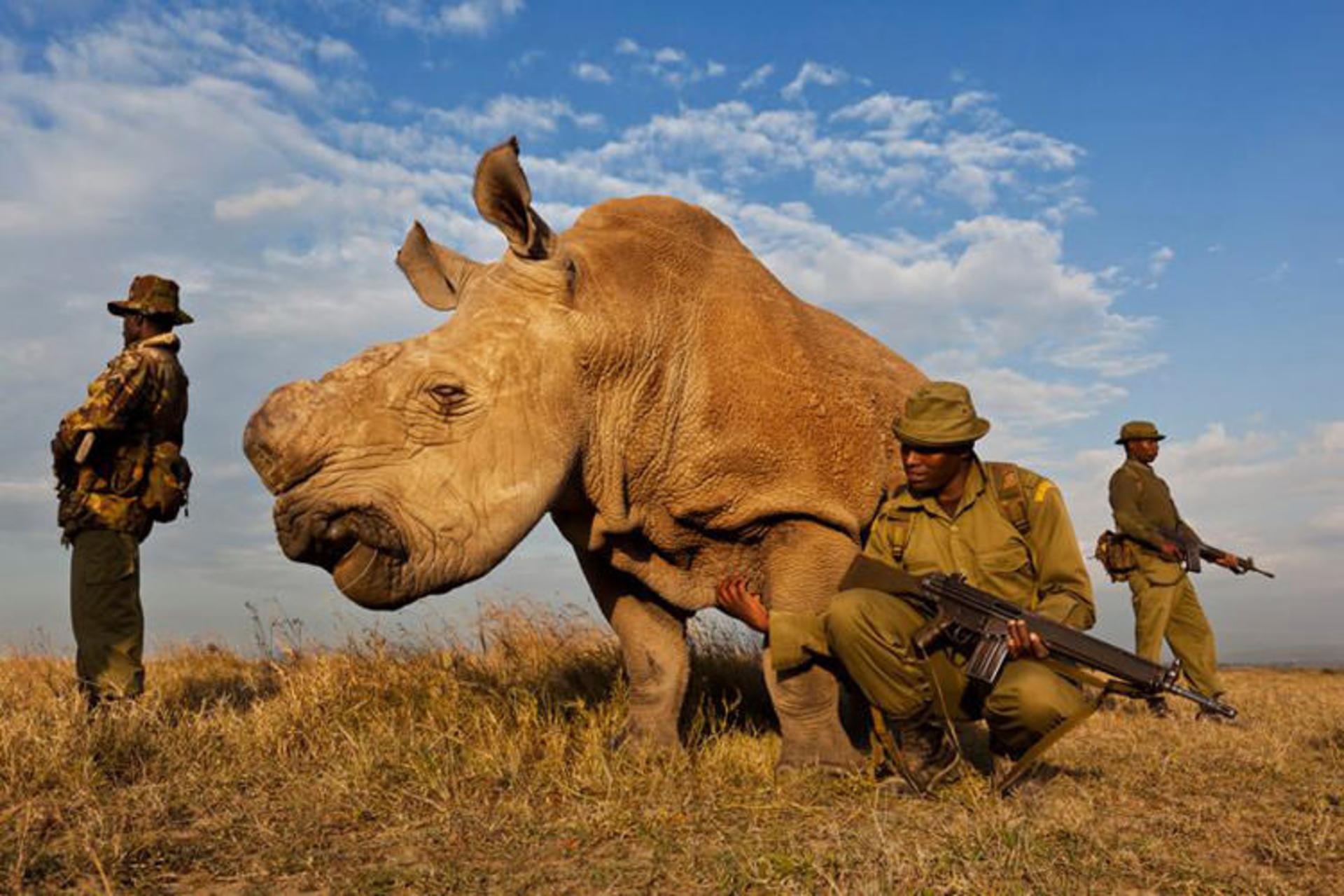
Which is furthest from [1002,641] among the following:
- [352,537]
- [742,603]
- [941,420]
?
[352,537]

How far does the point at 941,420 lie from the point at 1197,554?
23.2 feet

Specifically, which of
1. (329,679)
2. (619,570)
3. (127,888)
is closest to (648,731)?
(619,570)

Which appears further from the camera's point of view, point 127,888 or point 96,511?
point 96,511

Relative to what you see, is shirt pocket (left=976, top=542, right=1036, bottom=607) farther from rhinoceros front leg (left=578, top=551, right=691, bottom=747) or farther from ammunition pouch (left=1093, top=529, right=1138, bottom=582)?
ammunition pouch (left=1093, top=529, right=1138, bottom=582)

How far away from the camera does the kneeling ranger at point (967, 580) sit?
457cm

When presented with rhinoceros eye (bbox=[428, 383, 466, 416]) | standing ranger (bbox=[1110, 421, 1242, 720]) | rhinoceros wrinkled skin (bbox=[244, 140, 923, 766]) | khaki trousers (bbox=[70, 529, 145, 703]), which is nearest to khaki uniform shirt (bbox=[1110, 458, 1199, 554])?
standing ranger (bbox=[1110, 421, 1242, 720])

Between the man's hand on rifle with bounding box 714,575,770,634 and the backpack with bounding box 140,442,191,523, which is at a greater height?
the backpack with bounding box 140,442,191,523

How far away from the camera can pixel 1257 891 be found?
3207 millimetres

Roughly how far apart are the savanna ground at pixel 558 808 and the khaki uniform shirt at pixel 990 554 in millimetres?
676

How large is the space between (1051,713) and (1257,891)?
127 centimetres

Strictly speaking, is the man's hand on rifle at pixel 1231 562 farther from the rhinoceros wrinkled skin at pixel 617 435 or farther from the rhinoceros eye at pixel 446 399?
the rhinoceros eye at pixel 446 399

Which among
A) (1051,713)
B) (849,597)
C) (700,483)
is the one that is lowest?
(1051,713)

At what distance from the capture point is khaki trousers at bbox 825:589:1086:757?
452 centimetres

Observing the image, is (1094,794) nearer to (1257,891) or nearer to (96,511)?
(1257,891)
